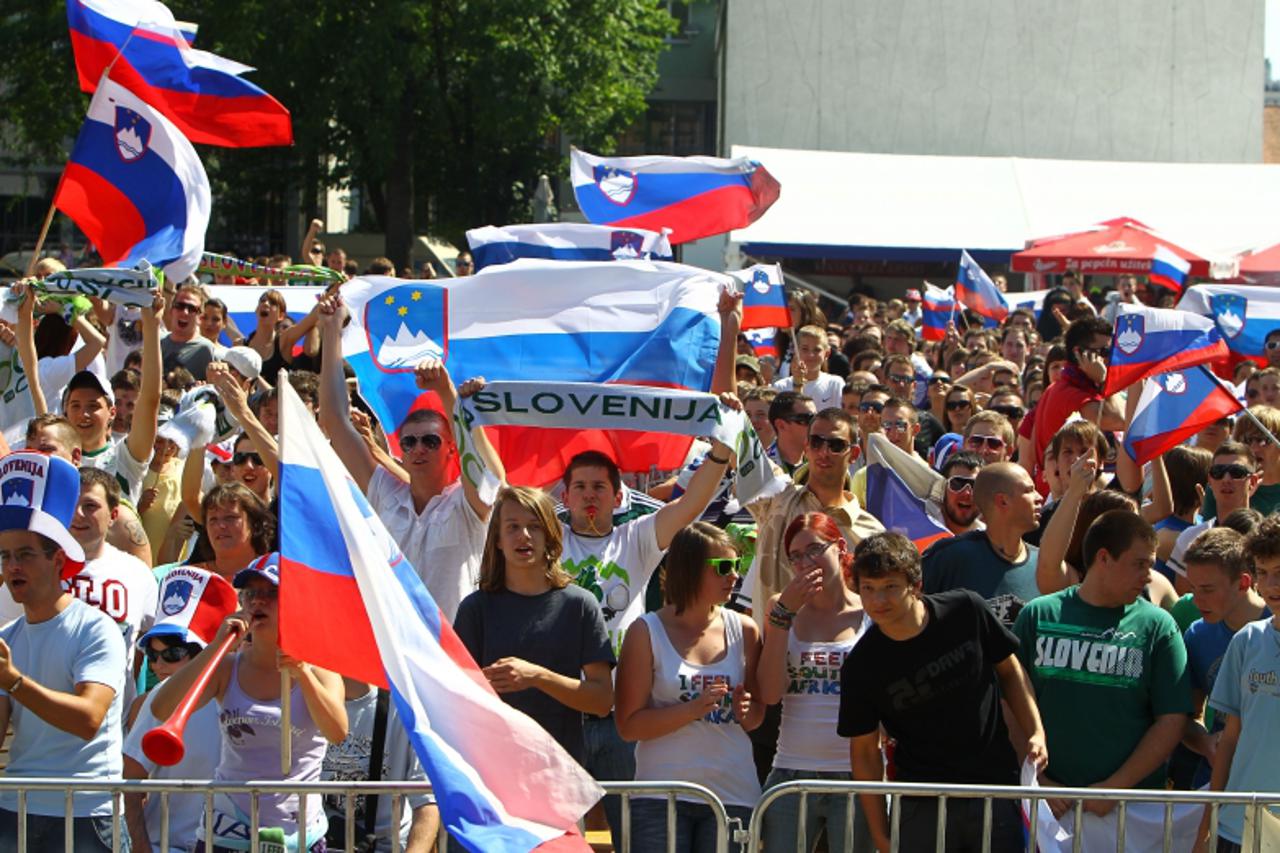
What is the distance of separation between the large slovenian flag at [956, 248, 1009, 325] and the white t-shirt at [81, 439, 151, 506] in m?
12.1

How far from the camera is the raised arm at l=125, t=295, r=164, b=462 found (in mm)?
8109

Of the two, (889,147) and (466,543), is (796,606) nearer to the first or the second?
(466,543)

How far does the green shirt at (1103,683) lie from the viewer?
584 cm

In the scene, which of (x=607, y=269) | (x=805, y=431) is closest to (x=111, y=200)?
(x=607, y=269)

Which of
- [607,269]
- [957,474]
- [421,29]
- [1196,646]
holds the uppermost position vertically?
[421,29]

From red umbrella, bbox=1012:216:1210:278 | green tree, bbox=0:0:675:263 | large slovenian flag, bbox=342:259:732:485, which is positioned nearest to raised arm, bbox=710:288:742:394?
large slovenian flag, bbox=342:259:732:485

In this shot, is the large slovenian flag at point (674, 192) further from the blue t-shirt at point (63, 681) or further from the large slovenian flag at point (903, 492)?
the blue t-shirt at point (63, 681)

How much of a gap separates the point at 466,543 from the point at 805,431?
91.9 inches

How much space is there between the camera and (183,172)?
921cm

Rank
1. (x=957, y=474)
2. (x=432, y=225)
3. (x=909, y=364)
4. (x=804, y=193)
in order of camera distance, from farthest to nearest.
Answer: (x=432, y=225), (x=804, y=193), (x=909, y=364), (x=957, y=474)

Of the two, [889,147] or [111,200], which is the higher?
[889,147]

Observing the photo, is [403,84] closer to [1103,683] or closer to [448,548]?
[448,548]

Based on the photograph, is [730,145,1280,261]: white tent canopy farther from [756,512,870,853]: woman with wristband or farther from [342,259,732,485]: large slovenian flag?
[756,512,870,853]: woman with wristband

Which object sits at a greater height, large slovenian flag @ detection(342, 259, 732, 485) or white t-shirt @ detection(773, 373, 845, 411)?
large slovenian flag @ detection(342, 259, 732, 485)
